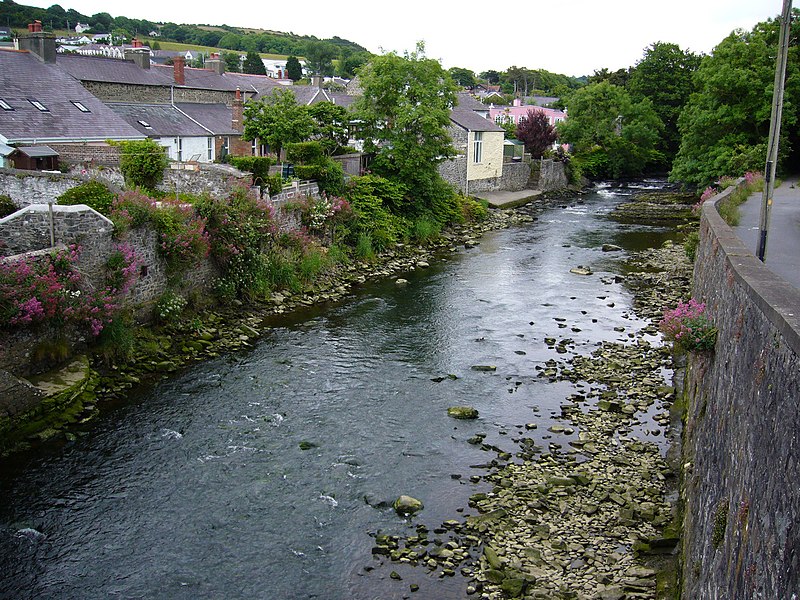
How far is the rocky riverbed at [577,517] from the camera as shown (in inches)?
409

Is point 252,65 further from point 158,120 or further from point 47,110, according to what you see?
point 47,110

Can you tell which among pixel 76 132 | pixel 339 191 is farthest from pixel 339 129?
pixel 76 132

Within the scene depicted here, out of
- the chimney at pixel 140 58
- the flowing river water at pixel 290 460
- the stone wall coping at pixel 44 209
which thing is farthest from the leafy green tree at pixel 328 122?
the stone wall coping at pixel 44 209

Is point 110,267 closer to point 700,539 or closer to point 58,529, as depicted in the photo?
point 58,529

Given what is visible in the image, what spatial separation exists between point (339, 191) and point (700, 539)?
83.1 ft

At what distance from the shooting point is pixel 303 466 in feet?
44.5

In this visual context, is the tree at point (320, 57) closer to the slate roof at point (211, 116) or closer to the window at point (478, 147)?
the window at point (478, 147)

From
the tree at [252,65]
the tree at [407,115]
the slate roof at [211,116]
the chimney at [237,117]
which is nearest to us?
the tree at [407,115]

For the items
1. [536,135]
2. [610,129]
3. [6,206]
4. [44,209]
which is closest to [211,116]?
[6,206]

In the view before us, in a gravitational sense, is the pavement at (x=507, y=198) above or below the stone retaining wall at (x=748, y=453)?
above

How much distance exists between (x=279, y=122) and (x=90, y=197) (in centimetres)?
1570

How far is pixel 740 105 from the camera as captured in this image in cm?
3947

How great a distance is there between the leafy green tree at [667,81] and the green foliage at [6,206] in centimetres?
6212

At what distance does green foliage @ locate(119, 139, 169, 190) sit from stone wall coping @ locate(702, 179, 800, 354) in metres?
19.7
